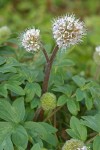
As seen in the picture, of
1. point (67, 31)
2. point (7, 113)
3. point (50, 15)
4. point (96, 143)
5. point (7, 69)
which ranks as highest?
point (50, 15)

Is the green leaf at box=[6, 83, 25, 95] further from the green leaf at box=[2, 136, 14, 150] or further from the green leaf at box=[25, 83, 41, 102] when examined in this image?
the green leaf at box=[2, 136, 14, 150]

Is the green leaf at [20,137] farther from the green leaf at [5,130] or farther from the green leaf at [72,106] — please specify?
the green leaf at [72,106]

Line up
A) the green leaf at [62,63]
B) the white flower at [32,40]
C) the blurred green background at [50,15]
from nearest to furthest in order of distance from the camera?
1. the white flower at [32,40]
2. the green leaf at [62,63]
3. the blurred green background at [50,15]

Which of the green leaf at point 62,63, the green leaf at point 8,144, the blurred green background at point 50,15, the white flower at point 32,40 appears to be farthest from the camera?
the blurred green background at point 50,15

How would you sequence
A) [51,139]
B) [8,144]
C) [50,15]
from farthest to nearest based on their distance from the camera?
[50,15]
[51,139]
[8,144]

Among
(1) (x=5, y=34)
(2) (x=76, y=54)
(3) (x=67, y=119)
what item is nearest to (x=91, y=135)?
(3) (x=67, y=119)

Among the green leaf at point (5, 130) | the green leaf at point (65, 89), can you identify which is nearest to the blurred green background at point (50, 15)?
the green leaf at point (65, 89)

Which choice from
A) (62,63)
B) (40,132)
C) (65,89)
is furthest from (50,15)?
(40,132)

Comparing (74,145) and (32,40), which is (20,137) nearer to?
(74,145)
